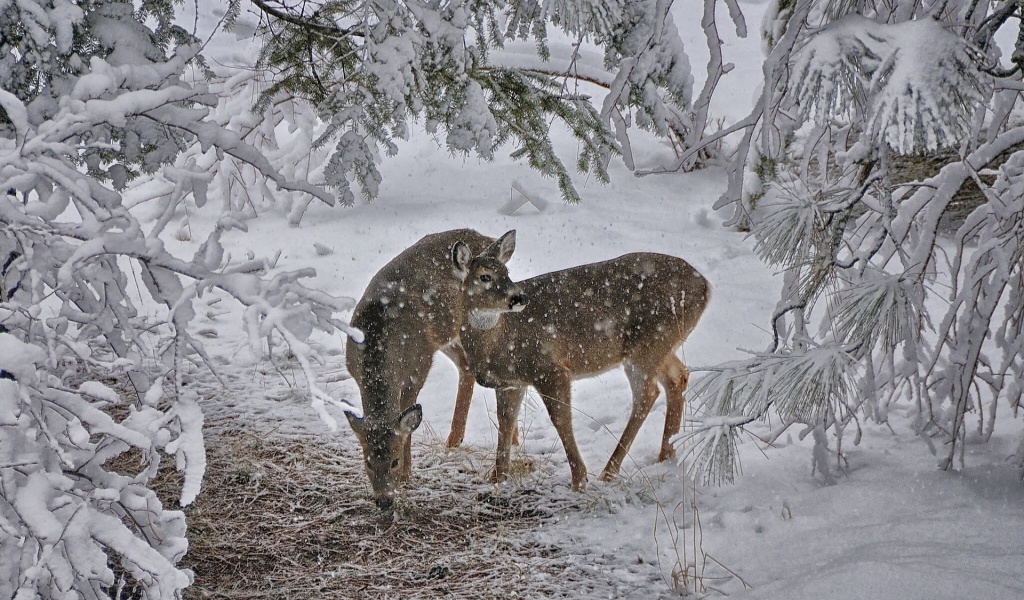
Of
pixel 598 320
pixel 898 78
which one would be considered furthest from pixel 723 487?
pixel 898 78

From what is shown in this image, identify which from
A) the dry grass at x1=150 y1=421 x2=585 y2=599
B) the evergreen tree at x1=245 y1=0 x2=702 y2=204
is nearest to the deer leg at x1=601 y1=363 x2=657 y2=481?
the dry grass at x1=150 y1=421 x2=585 y2=599

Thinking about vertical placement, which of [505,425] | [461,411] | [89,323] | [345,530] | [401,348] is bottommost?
[345,530]

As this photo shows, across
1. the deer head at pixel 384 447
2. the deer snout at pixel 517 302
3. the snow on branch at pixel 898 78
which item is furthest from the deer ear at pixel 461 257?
the snow on branch at pixel 898 78

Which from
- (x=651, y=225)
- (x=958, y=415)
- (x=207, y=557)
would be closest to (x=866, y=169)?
(x=958, y=415)

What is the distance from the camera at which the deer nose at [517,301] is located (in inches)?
170

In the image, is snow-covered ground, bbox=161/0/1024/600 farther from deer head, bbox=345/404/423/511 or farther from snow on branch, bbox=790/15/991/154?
snow on branch, bbox=790/15/991/154

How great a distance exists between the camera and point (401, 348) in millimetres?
4621

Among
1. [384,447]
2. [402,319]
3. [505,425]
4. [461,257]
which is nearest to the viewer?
[384,447]

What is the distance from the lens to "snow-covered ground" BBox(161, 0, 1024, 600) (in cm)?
304

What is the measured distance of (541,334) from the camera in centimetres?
469

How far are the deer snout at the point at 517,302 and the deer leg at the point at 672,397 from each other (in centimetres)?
117

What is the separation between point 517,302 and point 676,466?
1290 millimetres

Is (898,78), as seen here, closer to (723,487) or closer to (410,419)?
(723,487)

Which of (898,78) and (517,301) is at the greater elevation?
(898,78)
